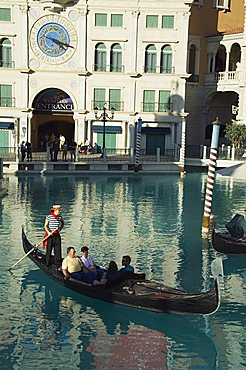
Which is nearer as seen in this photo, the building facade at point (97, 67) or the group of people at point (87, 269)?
the group of people at point (87, 269)

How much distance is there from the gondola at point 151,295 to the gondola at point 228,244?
14.4 ft

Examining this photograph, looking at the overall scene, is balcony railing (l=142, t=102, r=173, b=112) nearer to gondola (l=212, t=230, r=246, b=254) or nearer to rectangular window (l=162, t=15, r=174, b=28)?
rectangular window (l=162, t=15, r=174, b=28)

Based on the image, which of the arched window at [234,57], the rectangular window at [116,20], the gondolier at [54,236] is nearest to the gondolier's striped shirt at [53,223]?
A: the gondolier at [54,236]

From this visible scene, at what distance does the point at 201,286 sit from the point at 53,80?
26.3 m

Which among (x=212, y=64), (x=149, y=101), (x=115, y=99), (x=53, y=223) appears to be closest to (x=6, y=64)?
(x=115, y=99)

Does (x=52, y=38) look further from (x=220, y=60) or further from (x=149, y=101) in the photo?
(x=220, y=60)

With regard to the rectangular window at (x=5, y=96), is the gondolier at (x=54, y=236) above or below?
below

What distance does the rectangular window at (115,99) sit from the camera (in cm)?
3734

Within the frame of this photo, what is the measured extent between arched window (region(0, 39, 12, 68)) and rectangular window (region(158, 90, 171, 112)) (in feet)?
32.0

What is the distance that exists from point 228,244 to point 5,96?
963 inches

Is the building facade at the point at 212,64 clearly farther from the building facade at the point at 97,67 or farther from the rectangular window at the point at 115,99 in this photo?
the rectangular window at the point at 115,99

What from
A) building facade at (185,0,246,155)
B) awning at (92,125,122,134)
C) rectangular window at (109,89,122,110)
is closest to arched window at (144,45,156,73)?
rectangular window at (109,89,122,110)

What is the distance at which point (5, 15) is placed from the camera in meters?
35.8

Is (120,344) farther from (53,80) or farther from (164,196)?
(53,80)
